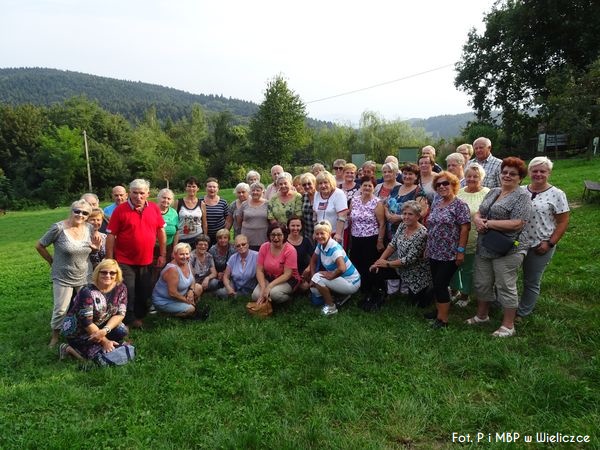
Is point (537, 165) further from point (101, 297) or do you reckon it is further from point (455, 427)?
point (101, 297)

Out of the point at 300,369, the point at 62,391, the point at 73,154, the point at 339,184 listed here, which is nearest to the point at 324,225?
the point at 339,184

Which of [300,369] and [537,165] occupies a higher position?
[537,165]

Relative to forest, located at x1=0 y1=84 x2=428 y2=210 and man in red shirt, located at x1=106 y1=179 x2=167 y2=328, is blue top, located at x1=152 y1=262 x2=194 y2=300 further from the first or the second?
forest, located at x1=0 y1=84 x2=428 y2=210

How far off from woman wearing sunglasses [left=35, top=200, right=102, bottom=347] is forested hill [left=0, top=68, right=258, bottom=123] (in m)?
128

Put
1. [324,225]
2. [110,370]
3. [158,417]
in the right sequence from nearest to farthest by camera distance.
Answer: [158,417], [110,370], [324,225]

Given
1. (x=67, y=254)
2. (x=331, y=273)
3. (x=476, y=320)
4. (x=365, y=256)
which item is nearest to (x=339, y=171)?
(x=365, y=256)

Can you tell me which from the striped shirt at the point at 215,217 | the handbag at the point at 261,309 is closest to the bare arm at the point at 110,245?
the striped shirt at the point at 215,217

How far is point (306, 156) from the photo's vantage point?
Result: 48.3m

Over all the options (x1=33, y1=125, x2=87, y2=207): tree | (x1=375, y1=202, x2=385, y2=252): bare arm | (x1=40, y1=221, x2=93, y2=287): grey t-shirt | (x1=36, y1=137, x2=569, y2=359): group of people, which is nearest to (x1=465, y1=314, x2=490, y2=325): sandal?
(x1=36, y1=137, x2=569, y2=359): group of people

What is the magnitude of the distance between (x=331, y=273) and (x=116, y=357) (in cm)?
268

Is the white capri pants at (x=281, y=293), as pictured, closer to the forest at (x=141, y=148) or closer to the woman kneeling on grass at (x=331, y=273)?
the woman kneeling on grass at (x=331, y=273)

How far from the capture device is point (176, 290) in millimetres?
5434

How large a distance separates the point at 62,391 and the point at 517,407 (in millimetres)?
3955

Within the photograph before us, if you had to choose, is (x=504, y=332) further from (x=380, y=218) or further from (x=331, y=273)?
(x=331, y=273)
